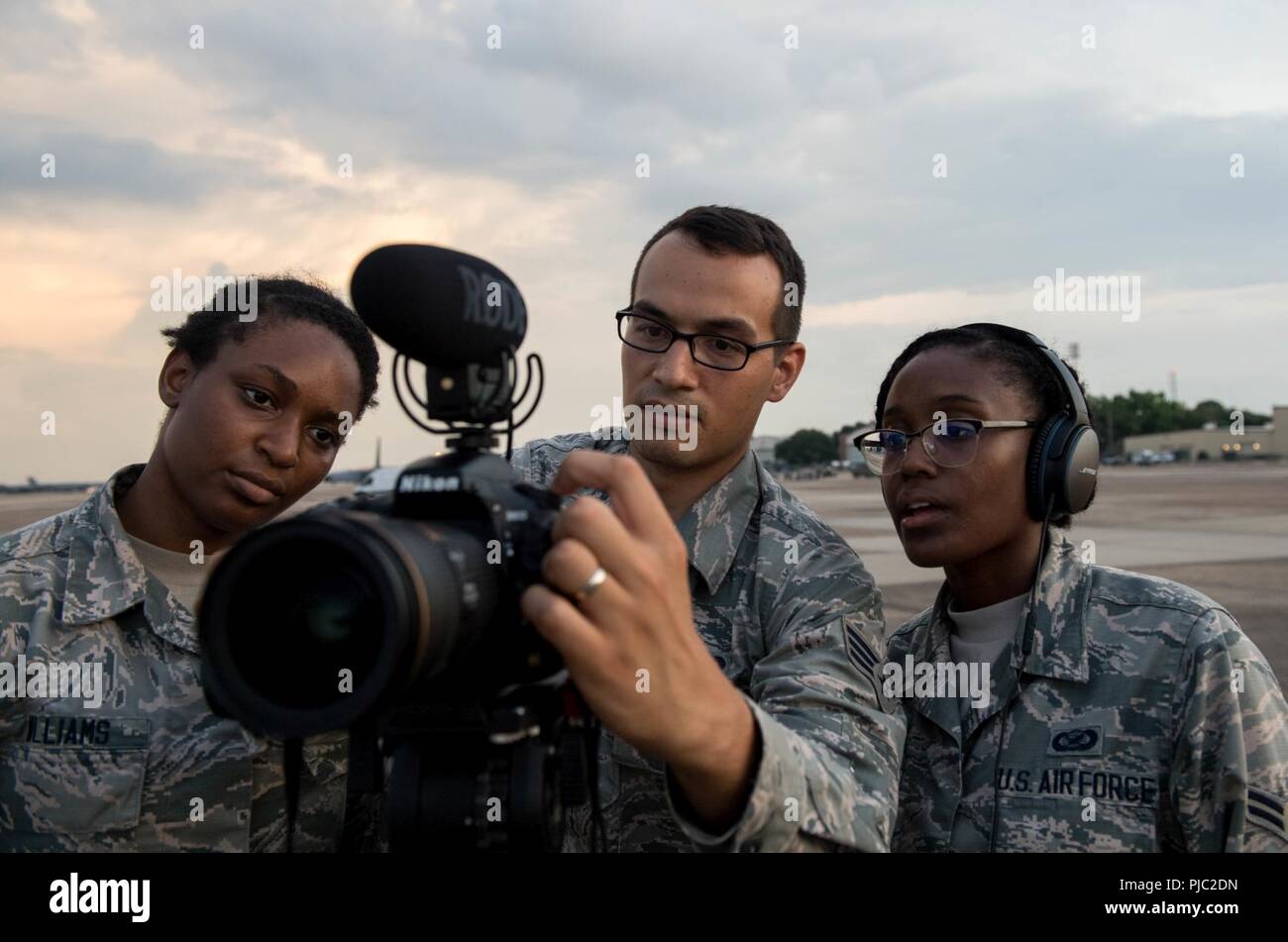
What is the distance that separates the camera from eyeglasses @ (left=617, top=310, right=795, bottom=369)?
293 centimetres

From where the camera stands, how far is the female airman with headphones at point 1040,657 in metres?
2.56

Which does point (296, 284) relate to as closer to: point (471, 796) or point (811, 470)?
point (471, 796)

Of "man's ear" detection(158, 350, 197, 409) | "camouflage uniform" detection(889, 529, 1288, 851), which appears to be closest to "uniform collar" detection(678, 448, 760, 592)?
"camouflage uniform" detection(889, 529, 1288, 851)

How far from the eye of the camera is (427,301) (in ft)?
5.97

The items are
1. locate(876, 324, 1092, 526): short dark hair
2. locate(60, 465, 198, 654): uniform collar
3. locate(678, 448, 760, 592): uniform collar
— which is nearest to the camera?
locate(60, 465, 198, 654): uniform collar

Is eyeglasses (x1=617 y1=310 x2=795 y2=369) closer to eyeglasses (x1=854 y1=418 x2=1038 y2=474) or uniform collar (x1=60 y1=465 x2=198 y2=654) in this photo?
eyeglasses (x1=854 y1=418 x2=1038 y2=474)

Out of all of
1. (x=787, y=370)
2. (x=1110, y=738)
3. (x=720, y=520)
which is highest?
(x=787, y=370)

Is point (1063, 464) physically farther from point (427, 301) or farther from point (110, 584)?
point (110, 584)

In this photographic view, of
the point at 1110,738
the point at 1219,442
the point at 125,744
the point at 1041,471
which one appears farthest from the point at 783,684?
the point at 1219,442

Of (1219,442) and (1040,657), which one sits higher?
(1219,442)

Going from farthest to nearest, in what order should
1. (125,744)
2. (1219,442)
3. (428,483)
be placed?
(1219,442) < (125,744) < (428,483)

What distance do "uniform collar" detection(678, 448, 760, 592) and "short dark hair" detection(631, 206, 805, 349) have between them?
0.45 meters

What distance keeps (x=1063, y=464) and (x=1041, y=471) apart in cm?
7
